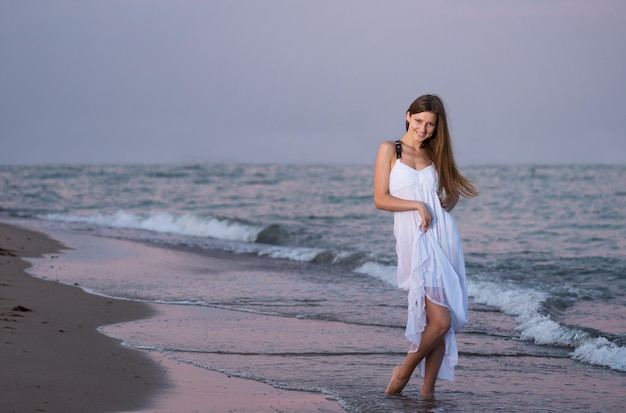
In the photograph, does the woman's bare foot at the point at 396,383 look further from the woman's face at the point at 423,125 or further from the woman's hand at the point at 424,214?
the woman's face at the point at 423,125

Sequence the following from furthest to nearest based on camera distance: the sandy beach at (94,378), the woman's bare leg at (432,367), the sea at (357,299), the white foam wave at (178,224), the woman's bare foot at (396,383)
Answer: the white foam wave at (178,224), the sea at (357,299), the woman's bare foot at (396,383), the woman's bare leg at (432,367), the sandy beach at (94,378)

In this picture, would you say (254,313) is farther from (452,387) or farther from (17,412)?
(17,412)

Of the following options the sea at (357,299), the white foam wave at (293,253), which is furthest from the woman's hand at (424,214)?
the white foam wave at (293,253)

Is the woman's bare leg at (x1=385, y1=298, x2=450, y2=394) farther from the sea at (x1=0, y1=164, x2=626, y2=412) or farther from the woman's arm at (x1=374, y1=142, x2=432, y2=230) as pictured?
the woman's arm at (x1=374, y1=142, x2=432, y2=230)

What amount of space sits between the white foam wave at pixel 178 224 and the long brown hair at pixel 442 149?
15.8 m

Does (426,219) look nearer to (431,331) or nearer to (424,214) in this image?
(424,214)

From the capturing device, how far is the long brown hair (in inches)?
204

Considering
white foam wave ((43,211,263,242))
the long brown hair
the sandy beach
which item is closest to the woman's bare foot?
the sandy beach

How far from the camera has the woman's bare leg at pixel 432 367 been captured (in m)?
5.39

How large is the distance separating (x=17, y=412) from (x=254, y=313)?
14.6 feet

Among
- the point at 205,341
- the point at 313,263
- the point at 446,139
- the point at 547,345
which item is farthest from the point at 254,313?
the point at 313,263

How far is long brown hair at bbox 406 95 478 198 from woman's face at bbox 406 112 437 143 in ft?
0.08

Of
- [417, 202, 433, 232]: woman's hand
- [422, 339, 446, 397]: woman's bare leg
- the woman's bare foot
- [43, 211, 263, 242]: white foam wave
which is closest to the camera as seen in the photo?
[417, 202, 433, 232]: woman's hand

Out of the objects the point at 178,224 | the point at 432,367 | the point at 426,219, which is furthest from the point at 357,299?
the point at 178,224
